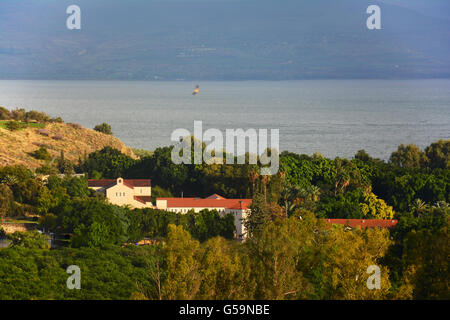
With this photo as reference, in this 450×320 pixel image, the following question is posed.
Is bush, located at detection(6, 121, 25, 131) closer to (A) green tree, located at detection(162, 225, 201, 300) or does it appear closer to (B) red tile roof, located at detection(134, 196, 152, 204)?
(B) red tile roof, located at detection(134, 196, 152, 204)

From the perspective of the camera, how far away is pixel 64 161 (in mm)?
82312

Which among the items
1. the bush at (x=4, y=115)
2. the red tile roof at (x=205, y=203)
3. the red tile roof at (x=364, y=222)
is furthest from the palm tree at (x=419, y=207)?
the bush at (x=4, y=115)

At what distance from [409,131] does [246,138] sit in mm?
43203

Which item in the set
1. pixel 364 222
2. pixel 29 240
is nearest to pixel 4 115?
pixel 29 240

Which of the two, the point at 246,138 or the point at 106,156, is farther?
the point at 246,138

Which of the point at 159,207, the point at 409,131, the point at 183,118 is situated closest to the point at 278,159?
the point at 159,207

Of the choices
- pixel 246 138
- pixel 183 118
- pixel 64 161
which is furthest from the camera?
pixel 183 118

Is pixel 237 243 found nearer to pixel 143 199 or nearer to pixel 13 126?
pixel 143 199

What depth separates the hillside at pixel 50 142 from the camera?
8562 centimetres

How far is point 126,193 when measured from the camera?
6612 centimetres

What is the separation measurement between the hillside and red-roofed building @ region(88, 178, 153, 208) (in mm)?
16987

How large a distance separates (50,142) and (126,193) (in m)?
35.7

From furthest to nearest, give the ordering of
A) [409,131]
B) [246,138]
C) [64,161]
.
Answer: [409,131], [246,138], [64,161]
